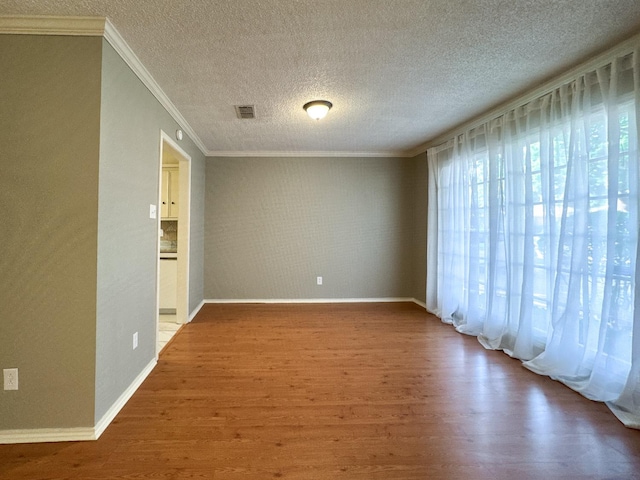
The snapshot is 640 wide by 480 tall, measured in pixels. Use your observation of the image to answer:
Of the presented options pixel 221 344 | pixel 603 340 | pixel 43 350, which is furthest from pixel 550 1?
pixel 221 344

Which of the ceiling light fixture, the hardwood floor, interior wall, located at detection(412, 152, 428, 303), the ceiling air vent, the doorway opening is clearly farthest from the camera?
interior wall, located at detection(412, 152, 428, 303)

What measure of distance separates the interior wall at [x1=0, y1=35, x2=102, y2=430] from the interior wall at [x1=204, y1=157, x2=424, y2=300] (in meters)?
2.95

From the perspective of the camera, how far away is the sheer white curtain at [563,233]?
191cm

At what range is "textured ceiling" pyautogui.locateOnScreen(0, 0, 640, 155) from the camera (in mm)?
1579

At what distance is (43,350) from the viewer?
1.61 m

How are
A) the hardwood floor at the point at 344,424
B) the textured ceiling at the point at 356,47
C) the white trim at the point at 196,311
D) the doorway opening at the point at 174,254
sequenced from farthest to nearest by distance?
the white trim at the point at 196,311
the doorway opening at the point at 174,254
the textured ceiling at the point at 356,47
the hardwood floor at the point at 344,424

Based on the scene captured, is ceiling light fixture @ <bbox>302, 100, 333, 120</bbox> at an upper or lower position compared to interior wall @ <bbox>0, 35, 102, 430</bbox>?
upper

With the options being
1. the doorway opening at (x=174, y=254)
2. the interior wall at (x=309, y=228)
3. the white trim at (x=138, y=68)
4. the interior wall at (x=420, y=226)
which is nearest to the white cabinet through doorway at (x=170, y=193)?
the doorway opening at (x=174, y=254)

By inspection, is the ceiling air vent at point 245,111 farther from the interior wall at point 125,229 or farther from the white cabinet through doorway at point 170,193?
the white cabinet through doorway at point 170,193

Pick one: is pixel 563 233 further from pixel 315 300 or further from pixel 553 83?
pixel 315 300

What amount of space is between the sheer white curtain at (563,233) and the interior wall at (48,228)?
3417mm

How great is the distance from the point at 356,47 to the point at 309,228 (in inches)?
121

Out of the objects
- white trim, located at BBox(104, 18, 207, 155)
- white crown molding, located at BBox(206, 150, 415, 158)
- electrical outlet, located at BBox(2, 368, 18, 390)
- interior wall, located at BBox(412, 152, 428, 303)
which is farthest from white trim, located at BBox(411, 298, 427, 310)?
electrical outlet, located at BBox(2, 368, 18, 390)

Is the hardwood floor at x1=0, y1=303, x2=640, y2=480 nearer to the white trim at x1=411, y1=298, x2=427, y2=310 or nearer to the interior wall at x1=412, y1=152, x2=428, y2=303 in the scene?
the white trim at x1=411, y1=298, x2=427, y2=310
